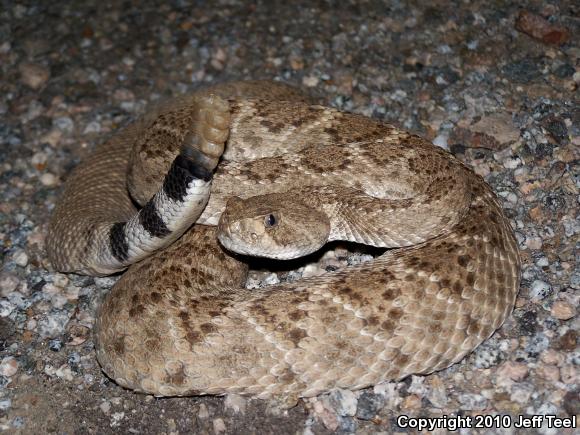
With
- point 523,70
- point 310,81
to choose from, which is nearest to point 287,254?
point 310,81

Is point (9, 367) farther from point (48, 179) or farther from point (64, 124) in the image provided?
point (64, 124)

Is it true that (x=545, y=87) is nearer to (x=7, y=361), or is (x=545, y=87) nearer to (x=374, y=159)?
(x=374, y=159)

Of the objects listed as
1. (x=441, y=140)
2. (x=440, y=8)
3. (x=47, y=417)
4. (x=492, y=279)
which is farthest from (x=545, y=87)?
(x=47, y=417)

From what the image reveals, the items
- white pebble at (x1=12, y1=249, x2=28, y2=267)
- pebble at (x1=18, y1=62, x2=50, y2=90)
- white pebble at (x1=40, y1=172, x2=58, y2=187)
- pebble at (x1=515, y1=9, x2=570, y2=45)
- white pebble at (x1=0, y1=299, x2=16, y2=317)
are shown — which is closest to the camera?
white pebble at (x1=0, y1=299, x2=16, y2=317)

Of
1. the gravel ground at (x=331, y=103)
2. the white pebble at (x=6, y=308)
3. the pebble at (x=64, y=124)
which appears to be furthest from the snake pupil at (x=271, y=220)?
the pebble at (x=64, y=124)

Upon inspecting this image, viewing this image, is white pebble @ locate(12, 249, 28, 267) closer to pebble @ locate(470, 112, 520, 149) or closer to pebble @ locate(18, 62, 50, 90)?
pebble @ locate(18, 62, 50, 90)

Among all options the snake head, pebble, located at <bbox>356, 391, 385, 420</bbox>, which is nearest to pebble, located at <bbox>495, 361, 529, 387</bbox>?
pebble, located at <bbox>356, 391, 385, 420</bbox>

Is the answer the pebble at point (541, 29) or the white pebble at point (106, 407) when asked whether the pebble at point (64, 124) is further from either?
the pebble at point (541, 29)
